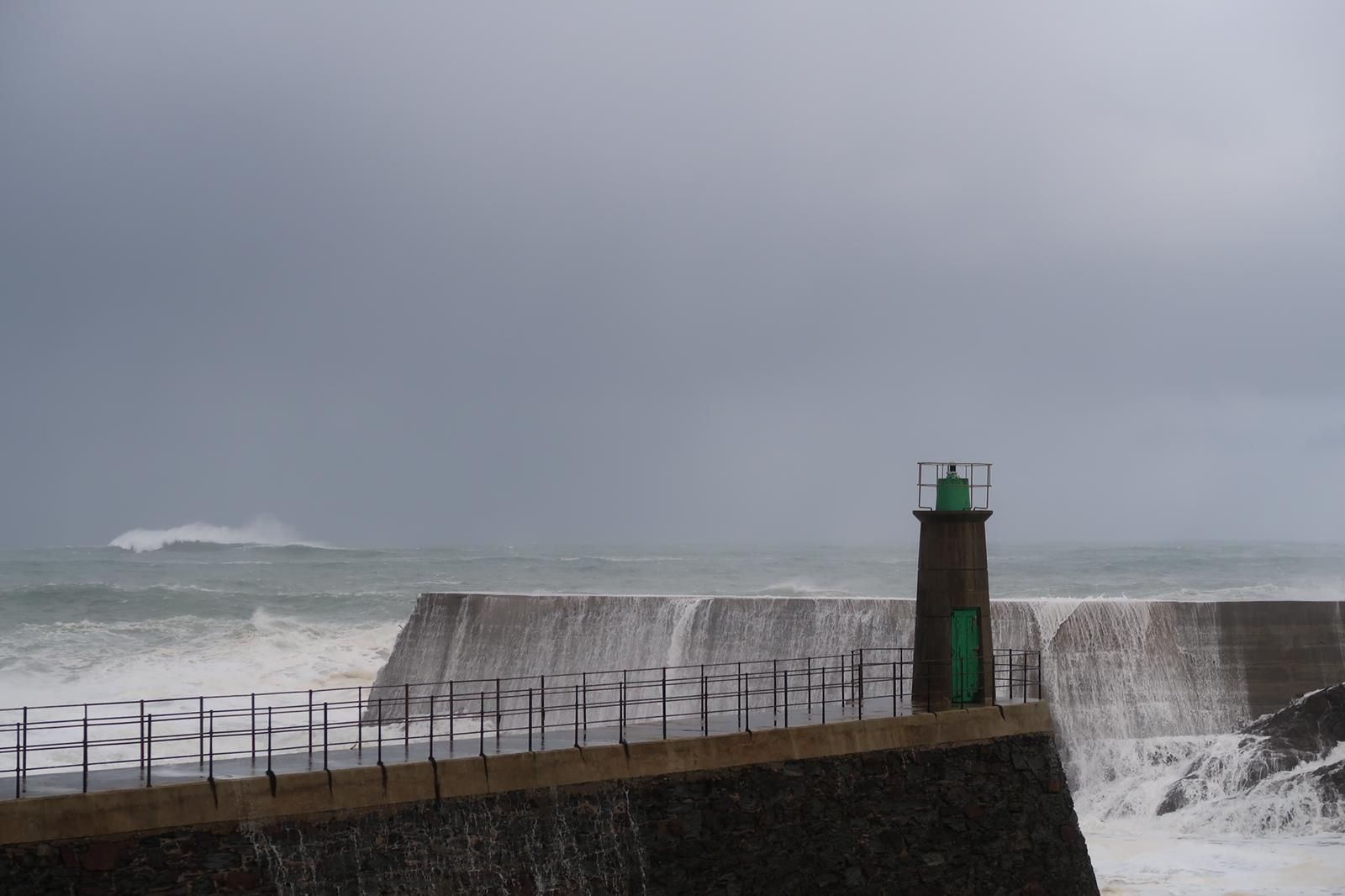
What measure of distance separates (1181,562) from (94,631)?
5798 centimetres

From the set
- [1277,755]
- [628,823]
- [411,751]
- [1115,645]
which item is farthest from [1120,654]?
[411,751]

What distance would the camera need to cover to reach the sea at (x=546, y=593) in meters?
18.9

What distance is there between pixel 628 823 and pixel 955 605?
4.53m

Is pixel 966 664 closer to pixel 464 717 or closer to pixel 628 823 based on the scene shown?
pixel 628 823

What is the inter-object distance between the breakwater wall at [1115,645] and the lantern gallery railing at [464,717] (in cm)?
44

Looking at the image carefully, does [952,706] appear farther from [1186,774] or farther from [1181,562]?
[1181,562]

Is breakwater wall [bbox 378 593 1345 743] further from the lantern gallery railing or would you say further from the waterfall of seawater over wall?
the lantern gallery railing

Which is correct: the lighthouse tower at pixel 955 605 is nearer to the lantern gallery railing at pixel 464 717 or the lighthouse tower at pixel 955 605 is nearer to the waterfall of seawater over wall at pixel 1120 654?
the lantern gallery railing at pixel 464 717

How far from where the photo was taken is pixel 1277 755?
2039cm

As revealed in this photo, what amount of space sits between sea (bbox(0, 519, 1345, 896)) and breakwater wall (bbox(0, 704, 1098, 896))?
468cm

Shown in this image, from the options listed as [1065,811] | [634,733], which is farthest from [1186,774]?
[634,733]

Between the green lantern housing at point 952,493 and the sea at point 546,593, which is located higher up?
the green lantern housing at point 952,493

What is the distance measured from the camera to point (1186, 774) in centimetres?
2062

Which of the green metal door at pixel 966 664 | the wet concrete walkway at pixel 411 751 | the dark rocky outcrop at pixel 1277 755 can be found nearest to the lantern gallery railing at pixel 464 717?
the wet concrete walkway at pixel 411 751
